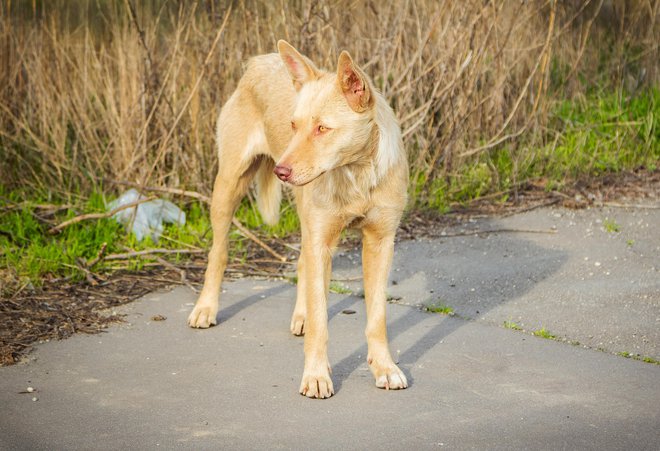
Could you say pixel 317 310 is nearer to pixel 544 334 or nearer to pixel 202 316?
pixel 202 316

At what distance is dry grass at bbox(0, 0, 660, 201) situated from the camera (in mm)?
7125

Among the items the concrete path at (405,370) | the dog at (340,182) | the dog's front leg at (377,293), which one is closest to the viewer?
the concrete path at (405,370)

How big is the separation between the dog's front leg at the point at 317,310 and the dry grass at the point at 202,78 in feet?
9.67

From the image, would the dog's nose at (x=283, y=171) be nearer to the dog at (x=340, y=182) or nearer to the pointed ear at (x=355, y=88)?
the dog at (x=340, y=182)

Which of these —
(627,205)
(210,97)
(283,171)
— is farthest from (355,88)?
(627,205)

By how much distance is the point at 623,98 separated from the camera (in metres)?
9.08

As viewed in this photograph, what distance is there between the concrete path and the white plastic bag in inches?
43.8

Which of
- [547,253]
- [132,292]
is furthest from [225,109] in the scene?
[547,253]

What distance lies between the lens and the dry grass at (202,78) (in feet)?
23.4

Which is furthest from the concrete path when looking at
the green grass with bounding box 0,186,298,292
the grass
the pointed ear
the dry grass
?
the dry grass

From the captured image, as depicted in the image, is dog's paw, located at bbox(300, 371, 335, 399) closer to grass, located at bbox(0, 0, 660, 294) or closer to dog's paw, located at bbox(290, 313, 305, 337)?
dog's paw, located at bbox(290, 313, 305, 337)

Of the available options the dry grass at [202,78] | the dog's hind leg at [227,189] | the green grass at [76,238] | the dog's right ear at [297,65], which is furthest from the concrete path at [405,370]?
the dry grass at [202,78]

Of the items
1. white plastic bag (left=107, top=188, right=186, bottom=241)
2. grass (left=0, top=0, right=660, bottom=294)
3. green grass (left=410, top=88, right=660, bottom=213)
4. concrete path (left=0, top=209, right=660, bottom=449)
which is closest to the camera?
concrete path (left=0, top=209, right=660, bottom=449)

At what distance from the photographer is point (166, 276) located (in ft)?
19.6
